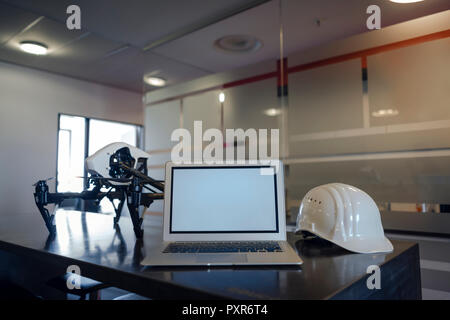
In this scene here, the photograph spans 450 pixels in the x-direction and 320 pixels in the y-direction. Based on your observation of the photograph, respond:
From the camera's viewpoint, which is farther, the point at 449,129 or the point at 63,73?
the point at 63,73

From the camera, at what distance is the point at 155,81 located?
179 inches

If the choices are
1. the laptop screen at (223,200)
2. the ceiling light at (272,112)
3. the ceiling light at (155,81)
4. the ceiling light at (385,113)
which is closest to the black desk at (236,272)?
the laptop screen at (223,200)

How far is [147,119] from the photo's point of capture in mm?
4523

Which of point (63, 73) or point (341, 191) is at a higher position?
point (63, 73)

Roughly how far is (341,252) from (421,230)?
179 cm

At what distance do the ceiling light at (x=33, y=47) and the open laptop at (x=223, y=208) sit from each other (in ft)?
12.3

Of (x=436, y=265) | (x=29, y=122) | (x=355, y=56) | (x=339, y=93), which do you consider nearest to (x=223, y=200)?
(x=436, y=265)

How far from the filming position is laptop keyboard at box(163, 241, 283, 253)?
33.4 inches

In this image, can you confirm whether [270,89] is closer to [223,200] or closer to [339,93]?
[339,93]

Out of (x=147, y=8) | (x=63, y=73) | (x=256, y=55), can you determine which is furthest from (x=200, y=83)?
(x=63, y=73)

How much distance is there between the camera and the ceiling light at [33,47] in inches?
149

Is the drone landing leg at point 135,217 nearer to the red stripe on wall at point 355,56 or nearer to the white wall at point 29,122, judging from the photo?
the red stripe on wall at point 355,56
